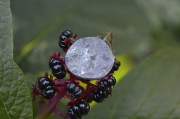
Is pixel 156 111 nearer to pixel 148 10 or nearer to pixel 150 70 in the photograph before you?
pixel 150 70

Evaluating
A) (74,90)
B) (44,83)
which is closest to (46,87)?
(44,83)

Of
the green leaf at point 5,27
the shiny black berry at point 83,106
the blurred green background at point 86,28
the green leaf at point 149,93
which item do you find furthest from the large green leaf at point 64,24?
the shiny black berry at point 83,106

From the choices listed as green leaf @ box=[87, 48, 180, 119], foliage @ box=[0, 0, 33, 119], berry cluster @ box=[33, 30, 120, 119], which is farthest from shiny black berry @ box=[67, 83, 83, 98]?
green leaf @ box=[87, 48, 180, 119]

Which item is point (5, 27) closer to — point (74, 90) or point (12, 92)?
point (12, 92)

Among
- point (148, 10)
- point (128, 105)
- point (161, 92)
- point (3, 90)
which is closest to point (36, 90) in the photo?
point (3, 90)

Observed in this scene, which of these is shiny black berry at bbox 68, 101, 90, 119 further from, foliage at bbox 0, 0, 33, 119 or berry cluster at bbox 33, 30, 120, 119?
foliage at bbox 0, 0, 33, 119

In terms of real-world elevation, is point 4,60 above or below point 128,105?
above
